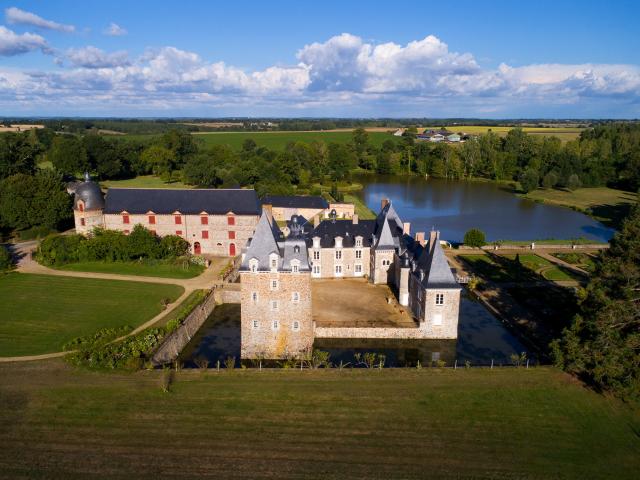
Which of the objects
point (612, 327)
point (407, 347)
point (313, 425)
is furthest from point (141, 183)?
point (612, 327)

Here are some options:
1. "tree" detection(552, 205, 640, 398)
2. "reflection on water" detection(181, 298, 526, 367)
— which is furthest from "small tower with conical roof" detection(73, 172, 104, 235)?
"tree" detection(552, 205, 640, 398)

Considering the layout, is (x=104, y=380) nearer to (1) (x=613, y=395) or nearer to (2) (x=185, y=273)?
(2) (x=185, y=273)

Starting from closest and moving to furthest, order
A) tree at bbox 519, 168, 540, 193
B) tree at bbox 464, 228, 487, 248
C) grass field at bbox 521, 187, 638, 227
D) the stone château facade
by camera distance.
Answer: the stone château facade → tree at bbox 464, 228, 487, 248 → grass field at bbox 521, 187, 638, 227 → tree at bbox 519, 168, 540, 193

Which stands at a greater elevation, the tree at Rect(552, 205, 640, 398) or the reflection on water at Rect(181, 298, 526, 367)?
the tree at Rect(552, 205, 640, 398)

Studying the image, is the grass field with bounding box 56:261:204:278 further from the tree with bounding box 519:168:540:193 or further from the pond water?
the tree with bounding box 519:168:540:193

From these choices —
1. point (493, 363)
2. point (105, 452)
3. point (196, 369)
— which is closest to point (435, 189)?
point (493, 363)

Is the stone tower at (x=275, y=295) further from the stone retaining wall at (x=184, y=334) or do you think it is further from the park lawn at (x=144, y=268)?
the park lawn at (x=144, y=268)
